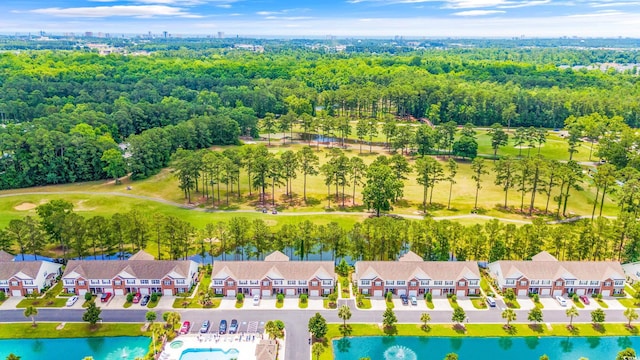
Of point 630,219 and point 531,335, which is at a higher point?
point 630,219

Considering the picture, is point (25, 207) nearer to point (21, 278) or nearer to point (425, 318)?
point (21, 278)

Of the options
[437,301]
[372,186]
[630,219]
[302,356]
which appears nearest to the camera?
[302,356]

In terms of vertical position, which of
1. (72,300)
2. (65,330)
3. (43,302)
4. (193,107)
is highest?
(193,107)

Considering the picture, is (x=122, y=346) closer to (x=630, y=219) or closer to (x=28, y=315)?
(x=28, y=315)

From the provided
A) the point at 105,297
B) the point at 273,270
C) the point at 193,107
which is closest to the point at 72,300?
the point at 105,297

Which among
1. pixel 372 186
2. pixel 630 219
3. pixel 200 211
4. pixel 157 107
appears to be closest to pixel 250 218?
pixel 200 211

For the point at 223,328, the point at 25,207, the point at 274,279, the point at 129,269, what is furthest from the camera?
the point at 25,207
